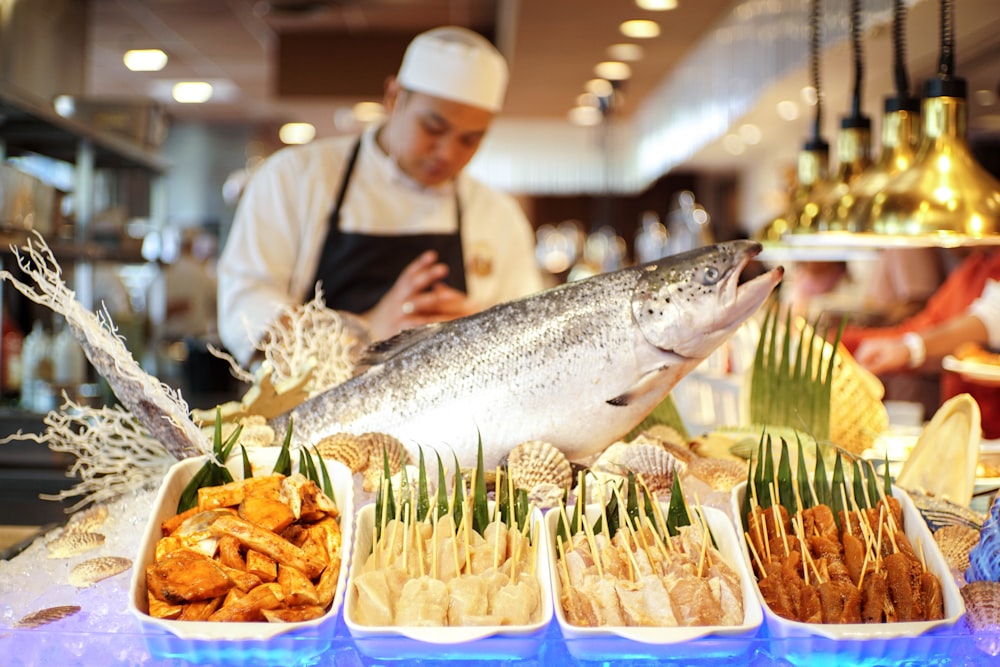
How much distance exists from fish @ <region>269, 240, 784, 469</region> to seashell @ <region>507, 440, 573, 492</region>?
0.06 meters

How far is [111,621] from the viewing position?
1027 millimetres

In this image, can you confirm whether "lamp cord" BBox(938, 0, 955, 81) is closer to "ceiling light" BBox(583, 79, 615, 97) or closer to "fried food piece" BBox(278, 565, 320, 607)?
"fried food piece" BBox(278, 565, 320, 607)

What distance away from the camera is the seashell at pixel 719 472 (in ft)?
4.49

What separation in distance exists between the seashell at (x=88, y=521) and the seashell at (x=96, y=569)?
0.14m

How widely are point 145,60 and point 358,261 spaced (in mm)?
6736

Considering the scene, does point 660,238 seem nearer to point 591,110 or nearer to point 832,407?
point 591,110

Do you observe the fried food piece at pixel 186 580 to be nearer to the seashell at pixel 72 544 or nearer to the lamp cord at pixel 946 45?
the seashell at pixel 72 544

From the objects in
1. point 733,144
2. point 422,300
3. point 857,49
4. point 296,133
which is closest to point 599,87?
point 733,144

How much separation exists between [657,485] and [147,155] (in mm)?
4066

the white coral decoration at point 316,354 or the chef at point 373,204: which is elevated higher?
the chef at point 373,204

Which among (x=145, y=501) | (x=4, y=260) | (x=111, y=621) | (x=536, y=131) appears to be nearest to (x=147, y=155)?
(x=4, y=260)

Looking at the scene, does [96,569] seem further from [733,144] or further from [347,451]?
[733,144]

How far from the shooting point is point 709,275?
1339 mm

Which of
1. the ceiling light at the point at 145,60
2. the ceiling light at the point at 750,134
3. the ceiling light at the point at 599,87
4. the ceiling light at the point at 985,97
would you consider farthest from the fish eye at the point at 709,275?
the ceiling light at the point at 145,60
